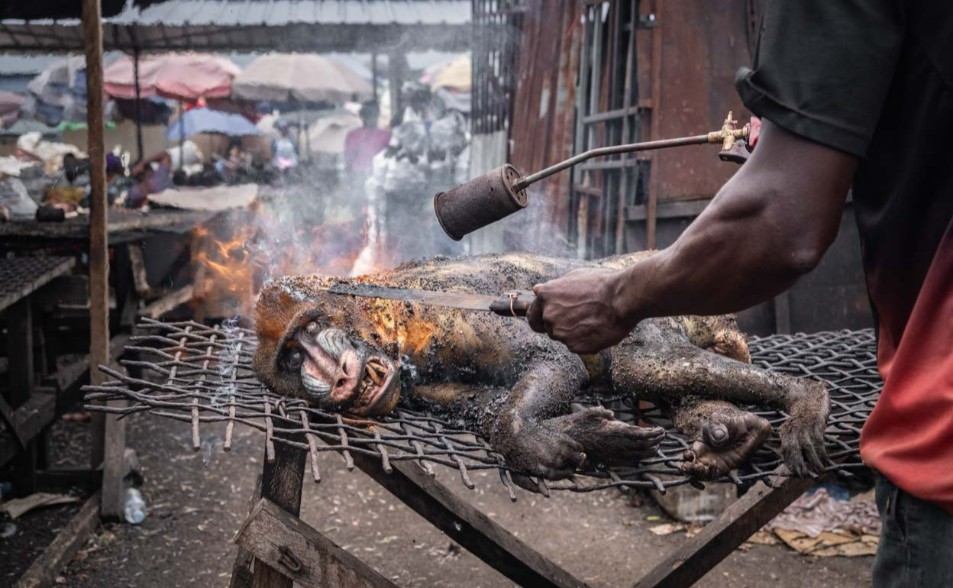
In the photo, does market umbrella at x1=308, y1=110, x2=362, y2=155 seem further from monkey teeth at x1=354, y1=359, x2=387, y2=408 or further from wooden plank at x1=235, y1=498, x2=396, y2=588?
wooden plank at x1=235, y1=498, x2=396, y2=588

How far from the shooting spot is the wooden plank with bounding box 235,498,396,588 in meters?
3.01

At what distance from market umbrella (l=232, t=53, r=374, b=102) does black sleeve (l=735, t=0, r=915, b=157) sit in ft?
50.2

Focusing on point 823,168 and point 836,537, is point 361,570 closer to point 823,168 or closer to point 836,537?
point 823,168

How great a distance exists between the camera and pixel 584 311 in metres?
2.18

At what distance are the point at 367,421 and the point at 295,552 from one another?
0.58m

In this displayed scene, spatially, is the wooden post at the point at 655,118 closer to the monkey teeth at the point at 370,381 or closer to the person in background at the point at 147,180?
the monkey teeth at the point at 370,381

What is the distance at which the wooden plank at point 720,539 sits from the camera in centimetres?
374

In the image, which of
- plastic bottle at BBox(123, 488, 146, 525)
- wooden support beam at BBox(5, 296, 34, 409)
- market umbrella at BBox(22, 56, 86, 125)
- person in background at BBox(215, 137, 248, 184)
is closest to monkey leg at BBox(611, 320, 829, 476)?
plastic bottle at BBox(123, 488, 146, 525)

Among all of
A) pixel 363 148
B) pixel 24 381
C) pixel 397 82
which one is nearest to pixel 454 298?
pixel 24 381

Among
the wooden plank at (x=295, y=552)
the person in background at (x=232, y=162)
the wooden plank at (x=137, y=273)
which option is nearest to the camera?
the wooden plank at (x=295, y=552)

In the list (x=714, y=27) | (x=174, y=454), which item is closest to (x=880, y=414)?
(x=714, y=27)

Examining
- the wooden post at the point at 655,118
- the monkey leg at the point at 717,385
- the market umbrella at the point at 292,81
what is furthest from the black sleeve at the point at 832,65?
the market umbrella at the point at 292,81

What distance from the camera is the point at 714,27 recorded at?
6152 millimetres

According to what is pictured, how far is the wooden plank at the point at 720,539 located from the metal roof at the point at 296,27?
9.31 metres
